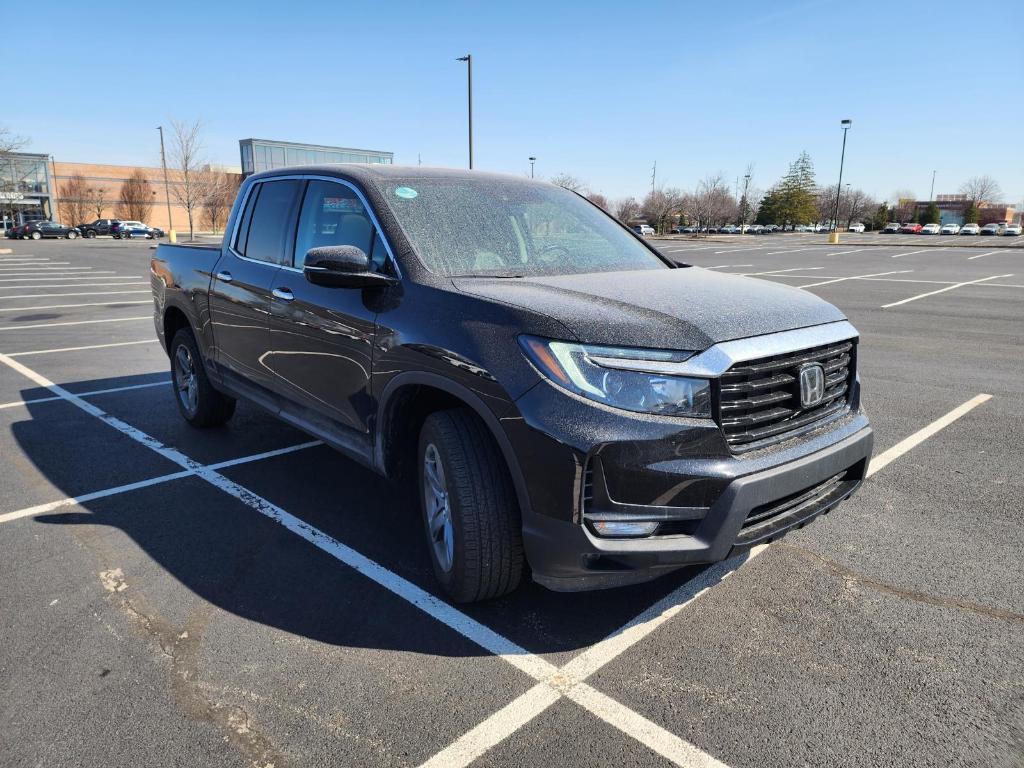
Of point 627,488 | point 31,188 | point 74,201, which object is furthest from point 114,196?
point 627,488

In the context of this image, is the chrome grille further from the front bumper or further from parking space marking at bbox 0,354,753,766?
parking space marking at bbox 0,354,753,766

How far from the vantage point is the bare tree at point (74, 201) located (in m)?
74.5

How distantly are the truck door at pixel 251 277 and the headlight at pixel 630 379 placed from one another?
90.2 inches

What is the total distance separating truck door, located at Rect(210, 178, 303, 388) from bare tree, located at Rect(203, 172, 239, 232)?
2837 inches

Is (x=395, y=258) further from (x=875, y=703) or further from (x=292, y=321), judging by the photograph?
(x=875, y=703)

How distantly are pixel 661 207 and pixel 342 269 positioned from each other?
9602cm

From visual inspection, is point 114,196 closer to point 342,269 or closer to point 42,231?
point 42,231

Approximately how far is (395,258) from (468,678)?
5.93 ft

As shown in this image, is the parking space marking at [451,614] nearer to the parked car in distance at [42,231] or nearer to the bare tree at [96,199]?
the parked car in distance at [42,231]

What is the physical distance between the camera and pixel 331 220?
3.90 metres

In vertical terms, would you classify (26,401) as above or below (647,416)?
below

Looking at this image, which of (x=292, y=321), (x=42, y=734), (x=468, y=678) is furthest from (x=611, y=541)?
(x=292, y=321)

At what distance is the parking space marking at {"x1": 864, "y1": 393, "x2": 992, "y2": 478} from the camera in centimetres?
492

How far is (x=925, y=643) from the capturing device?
284 cm
